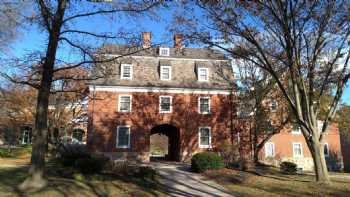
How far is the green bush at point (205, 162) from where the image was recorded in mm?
17203

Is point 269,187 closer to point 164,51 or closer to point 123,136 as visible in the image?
point 123,136

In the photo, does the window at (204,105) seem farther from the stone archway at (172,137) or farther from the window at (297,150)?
the window at (297,150)

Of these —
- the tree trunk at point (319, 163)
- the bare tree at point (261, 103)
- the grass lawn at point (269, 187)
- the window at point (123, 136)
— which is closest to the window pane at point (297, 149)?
the bare tree at point (261, 103)

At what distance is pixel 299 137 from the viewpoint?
126 feet

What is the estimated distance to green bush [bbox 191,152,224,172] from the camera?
17.2m

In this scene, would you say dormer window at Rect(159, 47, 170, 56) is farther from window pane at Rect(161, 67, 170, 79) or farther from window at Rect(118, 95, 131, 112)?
window at Rect(118, 95, 131, 112)

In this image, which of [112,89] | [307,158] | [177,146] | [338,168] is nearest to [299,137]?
[307,158]

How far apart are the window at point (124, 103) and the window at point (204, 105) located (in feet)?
20.5

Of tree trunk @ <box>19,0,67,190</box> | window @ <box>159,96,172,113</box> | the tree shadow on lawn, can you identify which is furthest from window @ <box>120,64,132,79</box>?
tree trunk @ <box>19,0,67,190</box>

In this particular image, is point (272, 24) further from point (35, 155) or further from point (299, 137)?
point (299, 137)

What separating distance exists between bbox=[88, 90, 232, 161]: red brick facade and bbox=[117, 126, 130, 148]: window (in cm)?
28

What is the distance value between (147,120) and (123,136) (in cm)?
244

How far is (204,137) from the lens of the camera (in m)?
26.7

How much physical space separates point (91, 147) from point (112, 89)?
513 centimetres
